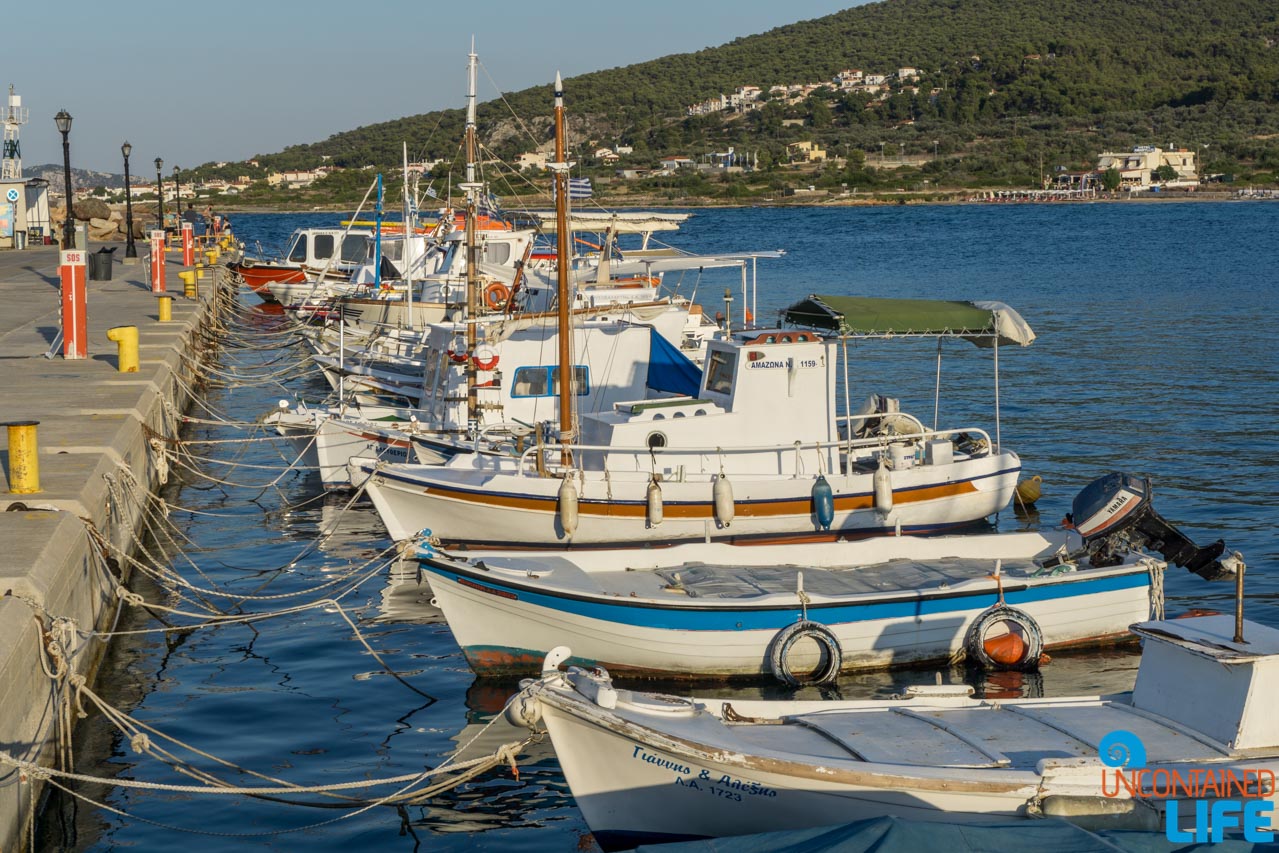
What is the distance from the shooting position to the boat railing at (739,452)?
1719cm

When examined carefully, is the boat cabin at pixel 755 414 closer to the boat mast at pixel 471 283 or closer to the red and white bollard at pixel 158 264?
the boat mast at pixel 471 283

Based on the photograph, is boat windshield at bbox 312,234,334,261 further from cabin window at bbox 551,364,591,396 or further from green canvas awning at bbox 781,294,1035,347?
green canvas awning at bbox 781,294,1035,347

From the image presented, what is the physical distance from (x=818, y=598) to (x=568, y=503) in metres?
3.90

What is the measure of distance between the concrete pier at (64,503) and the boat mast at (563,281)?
197 inches

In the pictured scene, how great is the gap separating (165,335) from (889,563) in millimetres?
18929

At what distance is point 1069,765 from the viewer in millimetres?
8844

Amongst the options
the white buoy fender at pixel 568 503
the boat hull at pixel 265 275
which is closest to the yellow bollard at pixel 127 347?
the white buoy fender at pixel 568 503

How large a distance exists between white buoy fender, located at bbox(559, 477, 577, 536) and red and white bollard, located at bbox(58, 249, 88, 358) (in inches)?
440

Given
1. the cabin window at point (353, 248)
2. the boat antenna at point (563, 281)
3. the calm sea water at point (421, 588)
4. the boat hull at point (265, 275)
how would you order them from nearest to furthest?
the calm sea water at point (421, 588)
the boat antenna at point (563, 281)
the cabin window at point (353, 248)
the boat hull at point (265, 275)

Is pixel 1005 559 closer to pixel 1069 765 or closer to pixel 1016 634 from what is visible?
pixel 1016 634

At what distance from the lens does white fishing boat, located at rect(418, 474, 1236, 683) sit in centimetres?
1352

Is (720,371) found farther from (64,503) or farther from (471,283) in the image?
(64,503)

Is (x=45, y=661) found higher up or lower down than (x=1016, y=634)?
higher up

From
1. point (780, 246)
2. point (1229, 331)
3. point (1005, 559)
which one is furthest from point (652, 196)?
point (1005, 559)
